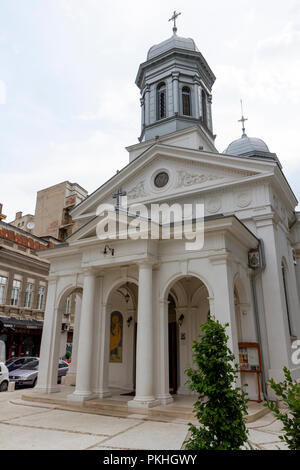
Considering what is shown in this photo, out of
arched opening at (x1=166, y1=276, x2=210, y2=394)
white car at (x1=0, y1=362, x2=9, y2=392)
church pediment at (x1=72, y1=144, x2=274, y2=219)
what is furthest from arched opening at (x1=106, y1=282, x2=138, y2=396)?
white car at (x1=0, y1=362, x2=9, y2=392)

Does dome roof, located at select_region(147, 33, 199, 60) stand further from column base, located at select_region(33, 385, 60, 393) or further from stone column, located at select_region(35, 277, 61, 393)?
column base, located at select_region(33, 385, 60, 393)

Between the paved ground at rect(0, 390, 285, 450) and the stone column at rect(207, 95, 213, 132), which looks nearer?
the paved ground at rect(0, 390, 285, 450)

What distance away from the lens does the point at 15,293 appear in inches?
1076

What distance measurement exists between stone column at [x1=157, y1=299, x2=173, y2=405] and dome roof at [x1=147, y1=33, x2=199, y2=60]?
647 inches

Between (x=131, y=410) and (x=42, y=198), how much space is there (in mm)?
40073

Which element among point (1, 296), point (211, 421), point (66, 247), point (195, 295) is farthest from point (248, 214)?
point (1, 296)

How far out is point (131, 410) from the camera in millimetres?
9883

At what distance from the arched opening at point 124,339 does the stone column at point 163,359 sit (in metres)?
3.48

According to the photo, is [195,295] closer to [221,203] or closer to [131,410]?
[221,203]

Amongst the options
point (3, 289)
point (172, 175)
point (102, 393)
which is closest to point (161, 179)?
point (172, 175)

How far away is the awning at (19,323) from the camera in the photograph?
25312 millimetres

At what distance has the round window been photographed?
15859 millimetres

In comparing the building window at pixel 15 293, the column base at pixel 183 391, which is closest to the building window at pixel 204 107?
the column base at pixel 183 391

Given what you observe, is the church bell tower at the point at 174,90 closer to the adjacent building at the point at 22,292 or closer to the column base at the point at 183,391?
the column base at the point at 183,391
